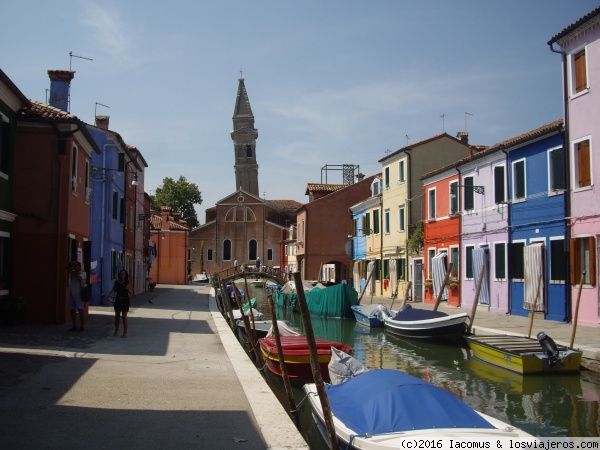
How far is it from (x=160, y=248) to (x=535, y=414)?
141 feet

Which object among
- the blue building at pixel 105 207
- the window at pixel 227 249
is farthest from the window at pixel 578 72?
the window at pixel 227 249

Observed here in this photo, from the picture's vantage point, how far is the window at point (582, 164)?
1838 centimetres

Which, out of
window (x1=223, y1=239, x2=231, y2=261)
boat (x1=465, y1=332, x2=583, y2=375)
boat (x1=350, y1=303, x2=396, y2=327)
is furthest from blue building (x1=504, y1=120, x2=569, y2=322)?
window (x1=223, y1=239, x2=231, y2=261)

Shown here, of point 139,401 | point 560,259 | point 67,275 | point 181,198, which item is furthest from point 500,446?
point 181,198

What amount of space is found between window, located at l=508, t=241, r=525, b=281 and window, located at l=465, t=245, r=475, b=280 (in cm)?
308

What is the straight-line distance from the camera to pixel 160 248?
50.9 meters

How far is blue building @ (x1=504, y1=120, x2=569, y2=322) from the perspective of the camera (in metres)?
19.6

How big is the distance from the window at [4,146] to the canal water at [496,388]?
309 inches

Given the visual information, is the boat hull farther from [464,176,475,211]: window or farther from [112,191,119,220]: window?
[112,191,119,220]: window

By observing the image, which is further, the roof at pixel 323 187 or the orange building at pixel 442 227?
the roof at pixel 323 187

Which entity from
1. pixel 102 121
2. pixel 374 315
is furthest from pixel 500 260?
pixel 102 121

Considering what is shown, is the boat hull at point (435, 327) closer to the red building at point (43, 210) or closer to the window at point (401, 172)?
the red building at point (43, 210)

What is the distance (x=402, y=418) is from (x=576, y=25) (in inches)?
631

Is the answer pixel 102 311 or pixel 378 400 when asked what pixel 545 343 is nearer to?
pixel 378 400
